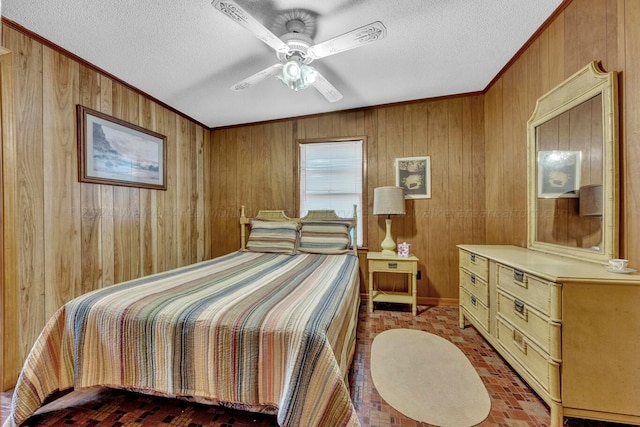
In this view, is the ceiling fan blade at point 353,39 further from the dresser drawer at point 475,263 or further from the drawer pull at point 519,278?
the dresser drawer at point 475,263

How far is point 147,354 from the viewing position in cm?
138

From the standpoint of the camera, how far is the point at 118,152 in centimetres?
254

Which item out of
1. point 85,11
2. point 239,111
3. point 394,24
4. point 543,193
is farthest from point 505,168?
point 85,11

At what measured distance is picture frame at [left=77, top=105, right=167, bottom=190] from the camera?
2.25 metres

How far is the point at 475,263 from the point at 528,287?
0.68 meters

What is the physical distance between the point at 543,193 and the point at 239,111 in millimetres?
3021

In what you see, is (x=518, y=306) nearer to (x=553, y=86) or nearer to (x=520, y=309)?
(x=520, y=309)

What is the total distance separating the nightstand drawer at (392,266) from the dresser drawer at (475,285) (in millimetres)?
453

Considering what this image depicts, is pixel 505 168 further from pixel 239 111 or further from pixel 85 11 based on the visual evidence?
pixel 85 11

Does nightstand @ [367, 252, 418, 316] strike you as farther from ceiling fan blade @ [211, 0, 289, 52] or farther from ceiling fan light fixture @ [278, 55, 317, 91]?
ceiling fan blade @ [211, 0, 289, 52]

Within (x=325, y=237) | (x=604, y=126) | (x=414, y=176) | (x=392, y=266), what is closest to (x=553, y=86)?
(x=604, y=126)

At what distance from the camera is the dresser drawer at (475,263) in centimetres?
207

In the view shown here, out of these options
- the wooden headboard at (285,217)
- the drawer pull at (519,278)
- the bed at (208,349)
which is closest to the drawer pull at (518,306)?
the drawer pull at (519,278)

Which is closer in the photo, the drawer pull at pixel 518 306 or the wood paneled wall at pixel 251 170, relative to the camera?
the drawer pull at pixel 518 306
